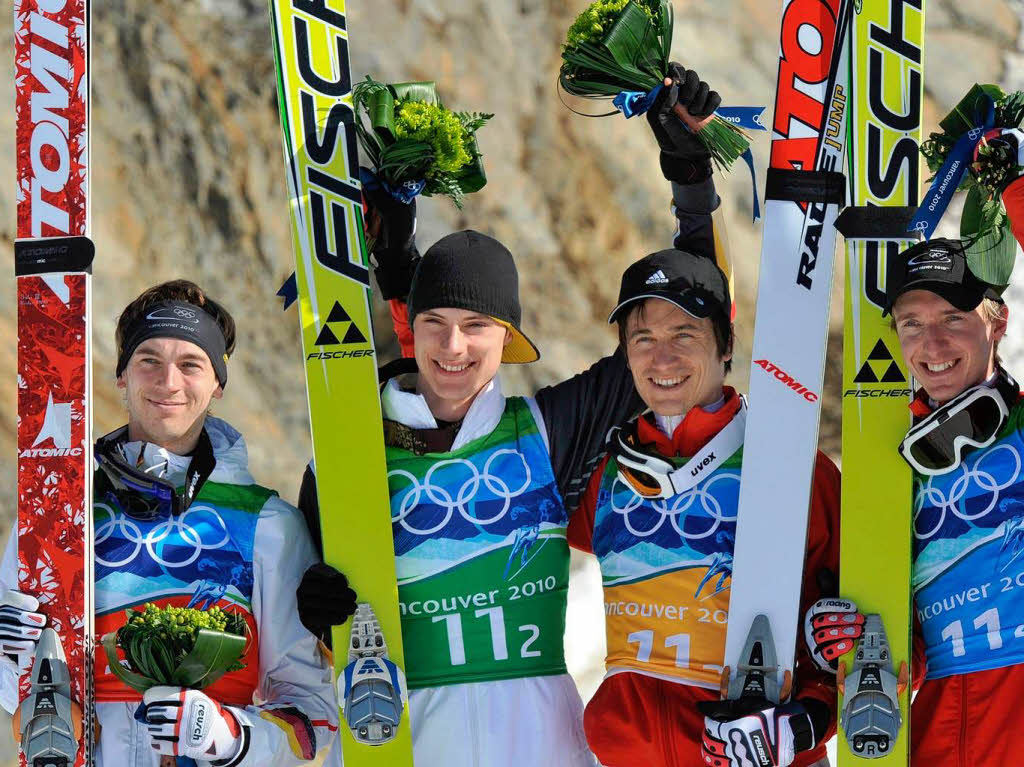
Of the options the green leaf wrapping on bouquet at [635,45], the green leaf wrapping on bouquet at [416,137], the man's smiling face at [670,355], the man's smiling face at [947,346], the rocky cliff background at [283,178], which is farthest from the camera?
the rocky cliff background at [283,178]

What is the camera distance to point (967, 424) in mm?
2633

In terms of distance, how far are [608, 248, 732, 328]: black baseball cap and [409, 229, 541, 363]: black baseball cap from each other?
0.26m

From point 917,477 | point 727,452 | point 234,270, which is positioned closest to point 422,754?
point 727,452

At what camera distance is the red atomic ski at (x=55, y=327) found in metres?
2.82

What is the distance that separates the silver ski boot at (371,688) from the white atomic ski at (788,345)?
730 millimetres

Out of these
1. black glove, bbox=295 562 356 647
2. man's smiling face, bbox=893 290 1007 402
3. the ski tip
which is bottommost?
black glove, bbox=295 562 356 647

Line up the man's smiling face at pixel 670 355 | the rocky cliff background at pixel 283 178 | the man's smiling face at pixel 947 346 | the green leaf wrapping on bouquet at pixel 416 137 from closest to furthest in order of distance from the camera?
the man's smiling face at pixel 947 346, the man's smiling face at pixel 670 355, the green leaf wrapping on bouquet at pixel 416 137, the rocky cliff background at pixel 283 178

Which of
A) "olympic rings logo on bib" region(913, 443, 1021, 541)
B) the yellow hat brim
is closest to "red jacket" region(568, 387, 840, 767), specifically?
"olympic rings logo on bib" region(913, 443, 1021, 541)

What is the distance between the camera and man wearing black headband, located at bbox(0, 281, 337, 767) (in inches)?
108

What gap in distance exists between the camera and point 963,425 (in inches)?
104

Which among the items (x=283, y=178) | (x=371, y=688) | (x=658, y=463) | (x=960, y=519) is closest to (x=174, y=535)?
(x=371, y=688)

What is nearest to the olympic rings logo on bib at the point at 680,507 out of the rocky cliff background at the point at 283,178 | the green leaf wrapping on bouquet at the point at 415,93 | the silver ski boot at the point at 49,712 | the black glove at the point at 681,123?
the black glove at the point at 681,123

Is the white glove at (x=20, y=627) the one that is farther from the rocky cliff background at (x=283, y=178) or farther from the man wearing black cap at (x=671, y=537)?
the rocky cliff background at (x=283, y=178)

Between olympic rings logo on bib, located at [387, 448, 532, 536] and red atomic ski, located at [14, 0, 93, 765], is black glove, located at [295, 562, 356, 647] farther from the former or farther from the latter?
red atomic ski, located at [14, 0, 93, 765]
